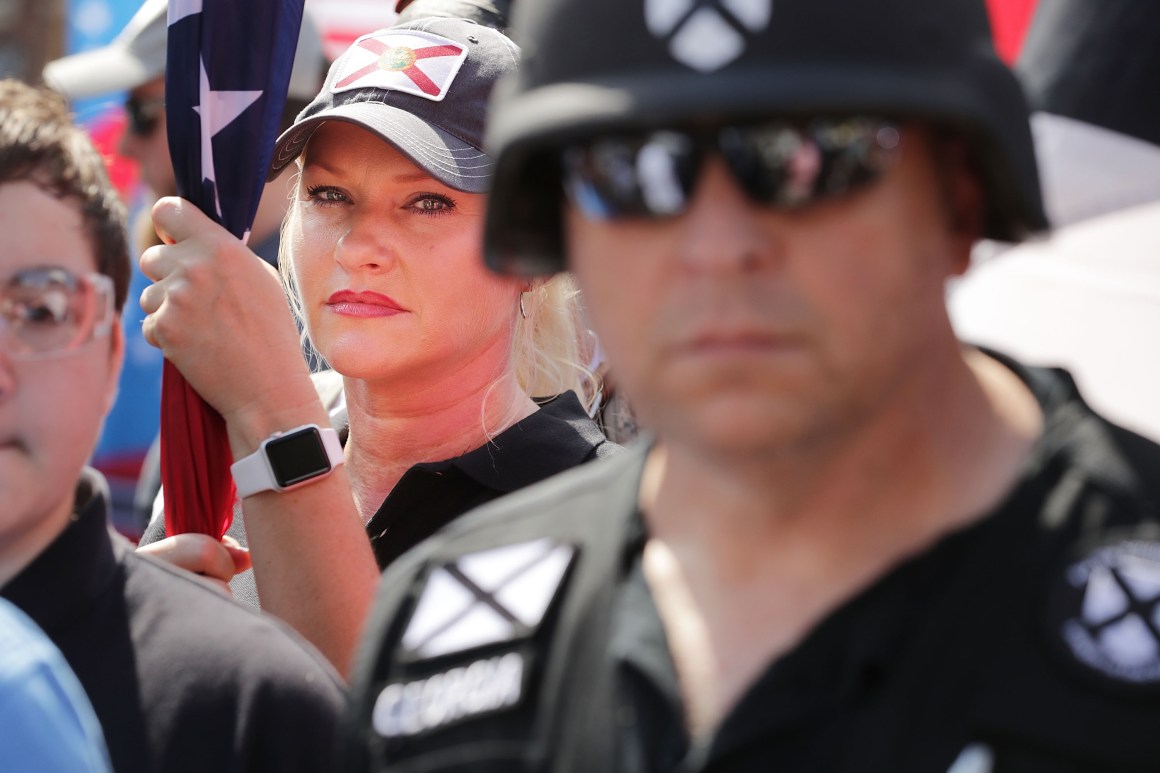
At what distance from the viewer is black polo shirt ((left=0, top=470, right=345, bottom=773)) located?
172cm

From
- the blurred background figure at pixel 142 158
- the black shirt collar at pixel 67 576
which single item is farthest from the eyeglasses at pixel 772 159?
the blurred background figure at pixel 142 158

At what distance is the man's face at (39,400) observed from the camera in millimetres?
1913

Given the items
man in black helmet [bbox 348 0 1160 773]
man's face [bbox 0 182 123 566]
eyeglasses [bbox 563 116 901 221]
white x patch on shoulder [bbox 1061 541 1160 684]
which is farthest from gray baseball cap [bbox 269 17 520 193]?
white x patch on shoulder [bbox 1061 541 1160 684]

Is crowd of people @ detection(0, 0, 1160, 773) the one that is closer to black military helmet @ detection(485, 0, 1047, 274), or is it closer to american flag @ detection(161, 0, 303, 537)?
black military helmet @ detection(485, 0, 1047, 274)

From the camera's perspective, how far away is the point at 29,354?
1.95m

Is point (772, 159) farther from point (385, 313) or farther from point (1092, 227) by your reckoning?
point (1092, 227)

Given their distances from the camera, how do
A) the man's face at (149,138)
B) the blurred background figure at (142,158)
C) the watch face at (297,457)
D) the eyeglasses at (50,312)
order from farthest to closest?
the man's face at (149,138)
the blurred background figure at (142,158)
the watch face at (297,457)
the eyeglasses at (50,312)

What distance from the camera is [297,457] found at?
2.24 metres

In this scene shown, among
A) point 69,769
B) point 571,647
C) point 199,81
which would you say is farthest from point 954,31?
point 199,81

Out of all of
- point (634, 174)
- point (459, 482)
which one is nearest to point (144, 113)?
point (459, 482)

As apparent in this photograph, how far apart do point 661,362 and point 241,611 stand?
815 millimetres

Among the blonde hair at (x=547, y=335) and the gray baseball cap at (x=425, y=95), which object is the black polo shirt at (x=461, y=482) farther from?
the gray baseball cap at (x=425, y=95)

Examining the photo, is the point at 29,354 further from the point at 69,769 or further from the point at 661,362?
the point at 661,362

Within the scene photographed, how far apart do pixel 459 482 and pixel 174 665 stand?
89 centimetres
